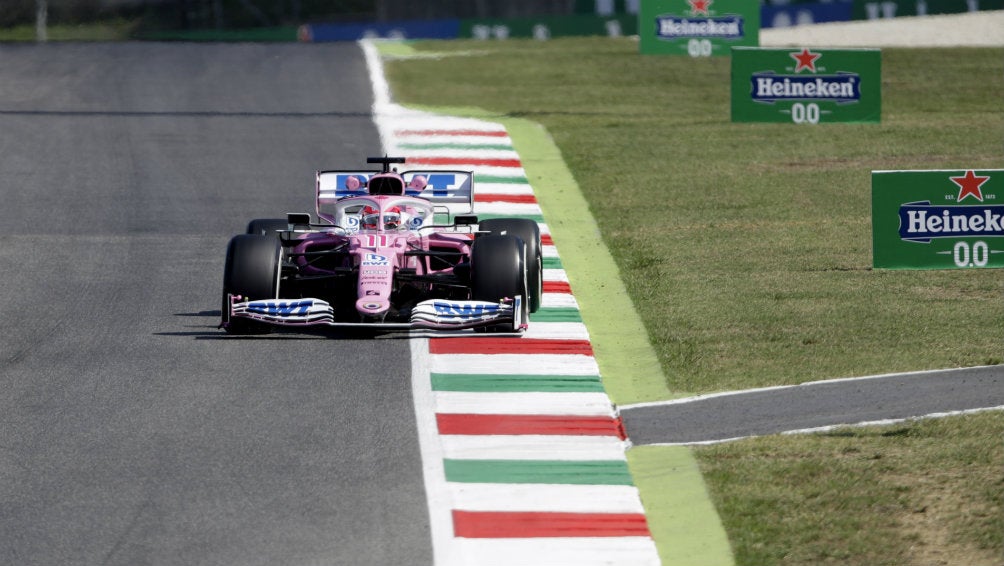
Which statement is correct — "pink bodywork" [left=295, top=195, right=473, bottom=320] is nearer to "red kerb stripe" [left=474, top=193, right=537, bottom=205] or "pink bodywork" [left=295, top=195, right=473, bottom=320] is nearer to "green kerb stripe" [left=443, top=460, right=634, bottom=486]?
"green kerb stripe" [left=443, top=460, right=634, bottom=486]

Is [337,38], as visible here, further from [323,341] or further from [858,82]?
[323,341]

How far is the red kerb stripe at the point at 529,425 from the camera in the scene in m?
11.9

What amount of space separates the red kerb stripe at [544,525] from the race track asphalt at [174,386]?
13.8 inches

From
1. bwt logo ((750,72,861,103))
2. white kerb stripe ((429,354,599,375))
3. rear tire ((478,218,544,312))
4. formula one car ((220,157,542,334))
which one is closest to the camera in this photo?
white kerb stripe ((429,354,599,375))

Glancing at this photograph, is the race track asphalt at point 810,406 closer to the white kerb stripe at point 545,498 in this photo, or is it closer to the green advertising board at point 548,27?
the white kerb stripe at point 545,498

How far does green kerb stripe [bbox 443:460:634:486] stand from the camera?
35.2ft

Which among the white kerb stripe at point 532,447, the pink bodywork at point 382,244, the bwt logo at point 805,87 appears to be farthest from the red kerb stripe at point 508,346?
the bwt logo at point 805,87

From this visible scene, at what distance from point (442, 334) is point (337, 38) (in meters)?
29.5

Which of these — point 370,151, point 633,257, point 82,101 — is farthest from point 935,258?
point 82,101

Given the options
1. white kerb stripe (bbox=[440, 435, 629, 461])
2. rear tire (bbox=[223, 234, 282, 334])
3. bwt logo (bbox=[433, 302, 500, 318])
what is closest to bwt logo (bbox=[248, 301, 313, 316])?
rear tire (bbox=[223, 234, 282, 334])

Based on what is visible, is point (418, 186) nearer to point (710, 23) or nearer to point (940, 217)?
point (940, 217)

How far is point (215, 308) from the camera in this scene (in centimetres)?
1602

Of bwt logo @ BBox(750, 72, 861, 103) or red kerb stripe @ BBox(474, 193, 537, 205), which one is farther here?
bwt logo @ BBox(750, 72, 861, 103)

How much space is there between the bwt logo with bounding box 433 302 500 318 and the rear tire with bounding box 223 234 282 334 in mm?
1443
